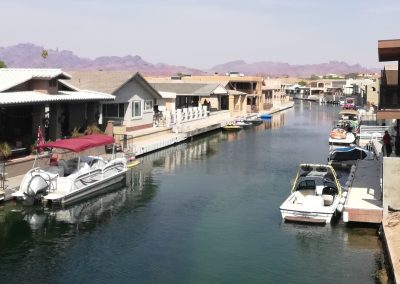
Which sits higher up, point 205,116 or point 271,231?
point 205,116

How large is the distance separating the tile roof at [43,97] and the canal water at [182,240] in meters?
7.47

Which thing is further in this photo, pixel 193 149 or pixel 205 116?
pixel 205 116

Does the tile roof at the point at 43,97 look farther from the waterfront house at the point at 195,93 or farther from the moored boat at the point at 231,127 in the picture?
the waterfront house at the point at 195,93

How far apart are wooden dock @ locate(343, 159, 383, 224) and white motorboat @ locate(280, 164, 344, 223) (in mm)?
776

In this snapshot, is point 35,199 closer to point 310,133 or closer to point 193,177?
point 193,177

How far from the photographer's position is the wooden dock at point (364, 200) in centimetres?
2311

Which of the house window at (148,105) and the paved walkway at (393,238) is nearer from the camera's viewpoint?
the paved walkway at (393,238)

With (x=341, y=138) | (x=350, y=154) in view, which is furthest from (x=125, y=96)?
(x=350, y=154)

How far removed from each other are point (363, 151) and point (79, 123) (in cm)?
2311

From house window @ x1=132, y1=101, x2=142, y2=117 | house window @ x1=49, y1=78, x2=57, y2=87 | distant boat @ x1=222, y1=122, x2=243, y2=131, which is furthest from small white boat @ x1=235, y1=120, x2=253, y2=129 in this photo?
house window @ x1=49, y1=78, x2=57, y2=87

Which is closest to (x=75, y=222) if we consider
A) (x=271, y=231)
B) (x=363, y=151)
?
(x=271, y=231)

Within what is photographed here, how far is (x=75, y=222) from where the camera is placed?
24922mm

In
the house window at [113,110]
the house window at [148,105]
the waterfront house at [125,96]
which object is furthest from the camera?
the house window at [148,105]

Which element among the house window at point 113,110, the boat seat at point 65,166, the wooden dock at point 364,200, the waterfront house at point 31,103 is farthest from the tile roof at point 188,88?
the wooden dock at point 364,200
